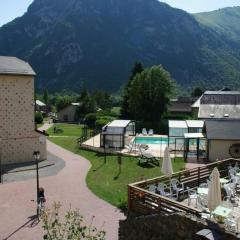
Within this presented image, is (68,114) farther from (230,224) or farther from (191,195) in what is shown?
(230,224)

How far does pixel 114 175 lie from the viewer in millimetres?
27969

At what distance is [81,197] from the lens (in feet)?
75.7

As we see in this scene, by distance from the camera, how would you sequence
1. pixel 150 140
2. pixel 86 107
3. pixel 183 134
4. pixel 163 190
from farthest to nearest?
pixel 86 107, pixel 150 140, pixel 183 134, pixel 163 190

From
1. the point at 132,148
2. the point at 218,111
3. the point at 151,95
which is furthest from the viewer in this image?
the point at 151,95

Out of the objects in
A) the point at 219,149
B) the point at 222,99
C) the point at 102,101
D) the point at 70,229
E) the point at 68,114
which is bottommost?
the point at 68,114

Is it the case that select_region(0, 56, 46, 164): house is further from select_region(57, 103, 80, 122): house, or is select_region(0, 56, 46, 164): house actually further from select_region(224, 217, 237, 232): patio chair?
→ select_region(57, 103, 80, 122): house

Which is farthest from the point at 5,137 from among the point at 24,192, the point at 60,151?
the point at 24,192

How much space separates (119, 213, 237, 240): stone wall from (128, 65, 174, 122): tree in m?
42.6

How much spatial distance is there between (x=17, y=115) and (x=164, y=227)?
22.4 m

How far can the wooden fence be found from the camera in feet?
49.4

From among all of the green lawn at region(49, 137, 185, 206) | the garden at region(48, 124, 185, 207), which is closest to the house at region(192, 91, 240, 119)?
the garden at region(48, 124, 185, 207)

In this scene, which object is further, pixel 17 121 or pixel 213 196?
pixel 17 121

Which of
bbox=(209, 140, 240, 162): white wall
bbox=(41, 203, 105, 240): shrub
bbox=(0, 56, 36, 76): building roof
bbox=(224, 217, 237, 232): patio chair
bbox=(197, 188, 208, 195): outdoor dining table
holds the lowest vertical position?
bbox=(209, 140, 240, 162): white wall

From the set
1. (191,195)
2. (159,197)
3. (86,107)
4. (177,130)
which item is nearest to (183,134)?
(177,130)
